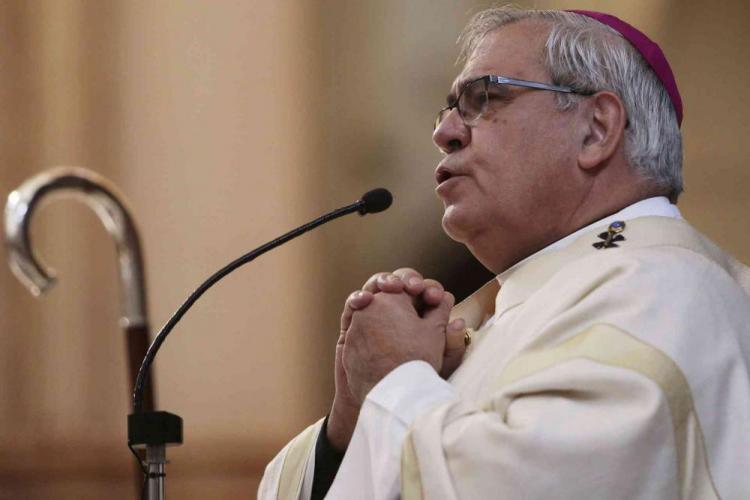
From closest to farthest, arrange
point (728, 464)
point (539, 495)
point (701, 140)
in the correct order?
1. point (539, 495)
2. point (728, 464)
3. point (701, 140)

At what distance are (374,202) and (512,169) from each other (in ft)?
1.13

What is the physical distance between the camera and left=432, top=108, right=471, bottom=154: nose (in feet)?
8.65

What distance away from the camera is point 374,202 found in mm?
2432

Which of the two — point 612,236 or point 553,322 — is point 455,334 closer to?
point 553,322

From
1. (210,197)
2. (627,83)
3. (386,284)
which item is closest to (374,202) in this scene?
(386,284)

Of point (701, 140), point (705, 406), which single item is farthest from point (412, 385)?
point (701, 140)

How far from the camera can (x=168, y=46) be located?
19.0 ft

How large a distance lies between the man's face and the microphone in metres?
0.21

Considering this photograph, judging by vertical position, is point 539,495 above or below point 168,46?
below

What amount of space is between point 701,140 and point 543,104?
6.70 ft

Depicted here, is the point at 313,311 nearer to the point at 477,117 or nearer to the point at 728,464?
the point at 477,117

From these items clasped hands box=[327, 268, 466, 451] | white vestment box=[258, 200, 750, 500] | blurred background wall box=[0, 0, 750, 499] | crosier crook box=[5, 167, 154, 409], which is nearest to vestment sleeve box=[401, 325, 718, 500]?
white vestment box=[258, 200, 750, 500]

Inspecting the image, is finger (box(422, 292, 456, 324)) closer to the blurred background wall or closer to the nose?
the nose

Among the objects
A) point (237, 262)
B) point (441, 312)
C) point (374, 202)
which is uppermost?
point (374, 202)
